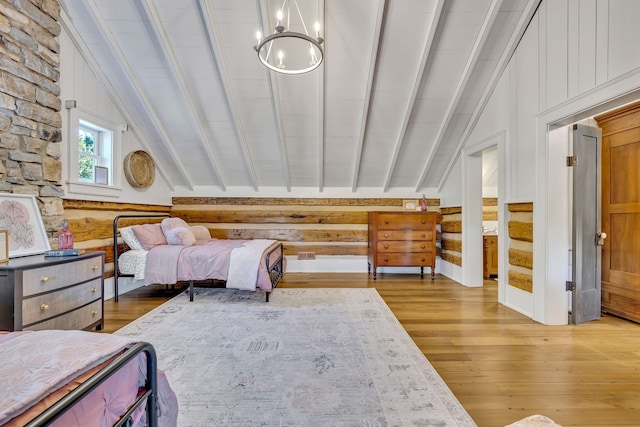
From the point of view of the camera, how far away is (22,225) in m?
2.74

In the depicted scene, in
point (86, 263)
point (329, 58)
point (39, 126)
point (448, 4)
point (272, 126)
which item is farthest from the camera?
point (272, 126)

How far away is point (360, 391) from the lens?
208 centimetres

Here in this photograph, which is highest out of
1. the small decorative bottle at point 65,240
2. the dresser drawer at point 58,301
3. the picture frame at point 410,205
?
the picture frame at point 410,205

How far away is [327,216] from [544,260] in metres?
3.77

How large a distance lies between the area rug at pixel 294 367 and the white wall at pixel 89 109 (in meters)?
1.84

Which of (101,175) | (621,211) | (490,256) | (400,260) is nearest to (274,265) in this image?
(400,260)

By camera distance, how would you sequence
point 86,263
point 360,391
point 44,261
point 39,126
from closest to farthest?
point 360,391 → point 44,261 → point 86,263 → point 39,126

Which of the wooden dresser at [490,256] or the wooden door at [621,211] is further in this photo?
the wooden dresser at [490,256]

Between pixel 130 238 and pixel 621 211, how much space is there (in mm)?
6363

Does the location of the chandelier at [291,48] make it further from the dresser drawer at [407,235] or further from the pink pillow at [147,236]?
the dresser drawer at [407,235]

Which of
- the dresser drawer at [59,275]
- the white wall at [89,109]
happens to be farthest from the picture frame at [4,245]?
the white wall at [89,109]

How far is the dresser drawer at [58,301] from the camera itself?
232 cm

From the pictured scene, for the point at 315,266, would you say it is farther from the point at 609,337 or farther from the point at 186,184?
the point at 609,337

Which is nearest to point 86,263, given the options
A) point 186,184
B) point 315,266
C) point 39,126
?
point 39,126
